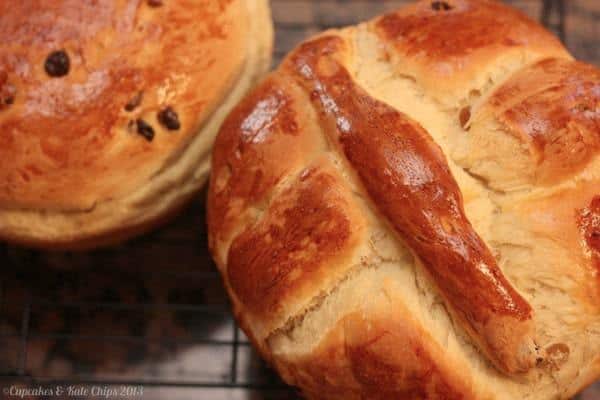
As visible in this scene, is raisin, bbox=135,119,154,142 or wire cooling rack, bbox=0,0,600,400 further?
wire cooling rack, bbox=0,0,600,400

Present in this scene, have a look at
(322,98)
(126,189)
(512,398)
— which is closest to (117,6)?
(126,189)

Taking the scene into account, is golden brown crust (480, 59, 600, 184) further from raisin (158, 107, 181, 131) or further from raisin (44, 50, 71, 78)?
raisin (44, 50, 71, 78)

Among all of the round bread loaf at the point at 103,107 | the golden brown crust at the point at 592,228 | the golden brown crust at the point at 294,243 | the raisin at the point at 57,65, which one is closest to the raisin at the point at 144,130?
the round bread loaf at the point at 103,107

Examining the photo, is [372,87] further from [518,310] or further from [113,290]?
[113,290]

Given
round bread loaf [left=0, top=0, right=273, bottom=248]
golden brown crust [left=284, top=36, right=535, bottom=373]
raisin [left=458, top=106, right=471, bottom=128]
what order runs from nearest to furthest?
golden brown crust [left=284, top=36, right=535, bottom=373] < raisin [left=458, top=106, right=471, bottom=128] < round bread loaf [left=0, top=0, right=273, bottom=248]

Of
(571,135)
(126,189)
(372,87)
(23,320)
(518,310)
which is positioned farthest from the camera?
(23,320)

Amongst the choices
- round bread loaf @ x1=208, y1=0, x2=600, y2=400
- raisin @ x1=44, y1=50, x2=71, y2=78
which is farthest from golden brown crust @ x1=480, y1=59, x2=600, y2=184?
raisin @ x1=44, y1=50, x2=71, y2=78
